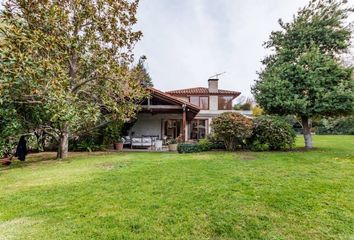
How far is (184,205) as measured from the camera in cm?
461

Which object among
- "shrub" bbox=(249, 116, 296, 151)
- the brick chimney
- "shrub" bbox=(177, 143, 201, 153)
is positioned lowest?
"shrub" bbox=(177, 143, 201, 153)

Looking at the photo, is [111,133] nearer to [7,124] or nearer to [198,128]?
[7,124]

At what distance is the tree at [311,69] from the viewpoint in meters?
11.4

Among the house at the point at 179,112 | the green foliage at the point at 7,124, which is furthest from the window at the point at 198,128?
the green foliage at the point at 7,124

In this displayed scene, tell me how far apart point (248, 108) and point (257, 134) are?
99.0ft

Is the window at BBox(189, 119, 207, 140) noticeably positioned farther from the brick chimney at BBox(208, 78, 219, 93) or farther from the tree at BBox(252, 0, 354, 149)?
the tree at BBox(252, 0, 354, 149)

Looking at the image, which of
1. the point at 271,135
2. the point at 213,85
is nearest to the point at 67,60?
the point at 271,135

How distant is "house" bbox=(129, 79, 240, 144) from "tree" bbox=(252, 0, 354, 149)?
5.66 metres

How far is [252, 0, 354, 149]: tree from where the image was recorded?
11.4 meters

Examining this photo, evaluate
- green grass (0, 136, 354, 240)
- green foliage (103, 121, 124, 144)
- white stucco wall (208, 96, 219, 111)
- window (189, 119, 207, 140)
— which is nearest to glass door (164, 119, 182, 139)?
green foliage (103, 121, 124, 144)

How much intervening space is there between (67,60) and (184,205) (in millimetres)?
9977

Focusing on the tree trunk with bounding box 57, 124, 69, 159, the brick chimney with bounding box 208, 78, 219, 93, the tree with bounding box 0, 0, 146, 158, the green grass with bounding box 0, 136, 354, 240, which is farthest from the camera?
the brick chimney with bounding box 208, 78, 219, 93

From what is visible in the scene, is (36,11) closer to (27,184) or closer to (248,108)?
(27,184)

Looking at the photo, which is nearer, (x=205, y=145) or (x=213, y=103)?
(x=205, y=145)
